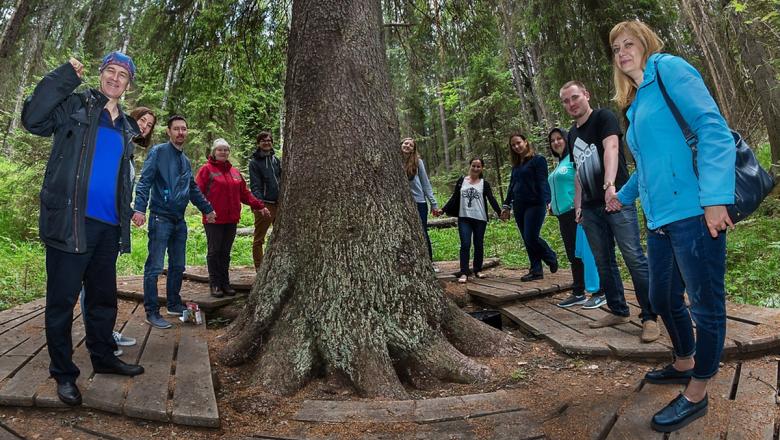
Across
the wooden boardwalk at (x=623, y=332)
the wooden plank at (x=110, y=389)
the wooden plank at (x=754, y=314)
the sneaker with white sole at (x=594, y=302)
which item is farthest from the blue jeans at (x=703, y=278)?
the wooden plank at (x=110, y=389)

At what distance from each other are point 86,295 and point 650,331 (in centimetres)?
421

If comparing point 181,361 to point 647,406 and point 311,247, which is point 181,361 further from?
point 647,406

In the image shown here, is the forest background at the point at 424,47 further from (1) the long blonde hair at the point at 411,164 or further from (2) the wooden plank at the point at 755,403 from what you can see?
(2) the wooden plank at the point at 755,403

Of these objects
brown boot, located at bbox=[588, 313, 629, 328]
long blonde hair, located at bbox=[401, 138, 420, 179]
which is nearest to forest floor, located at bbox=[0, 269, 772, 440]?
brown boot, located at bbox=[588, 313, 629, 328]

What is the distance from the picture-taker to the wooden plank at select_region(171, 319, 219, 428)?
2738 millimetres

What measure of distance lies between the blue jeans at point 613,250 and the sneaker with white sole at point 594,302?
1.78 feet

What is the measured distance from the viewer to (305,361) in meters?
3.60

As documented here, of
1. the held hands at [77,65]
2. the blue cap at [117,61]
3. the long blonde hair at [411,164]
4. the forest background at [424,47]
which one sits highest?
the forest background at [424,47]

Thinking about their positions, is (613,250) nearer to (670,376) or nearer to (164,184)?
(670,376)

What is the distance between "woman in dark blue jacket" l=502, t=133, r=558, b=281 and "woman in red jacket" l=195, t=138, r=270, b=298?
369cm

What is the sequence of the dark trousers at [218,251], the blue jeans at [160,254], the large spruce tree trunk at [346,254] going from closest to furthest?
the large spruce tree trunk at [346,254] → the blue jeans at [160,254] → the dark trousers at [218,251]

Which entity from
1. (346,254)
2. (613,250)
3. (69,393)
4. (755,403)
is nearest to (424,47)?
(613,250)

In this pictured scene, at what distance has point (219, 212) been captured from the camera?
582 cm

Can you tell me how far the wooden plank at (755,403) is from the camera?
241 cm
